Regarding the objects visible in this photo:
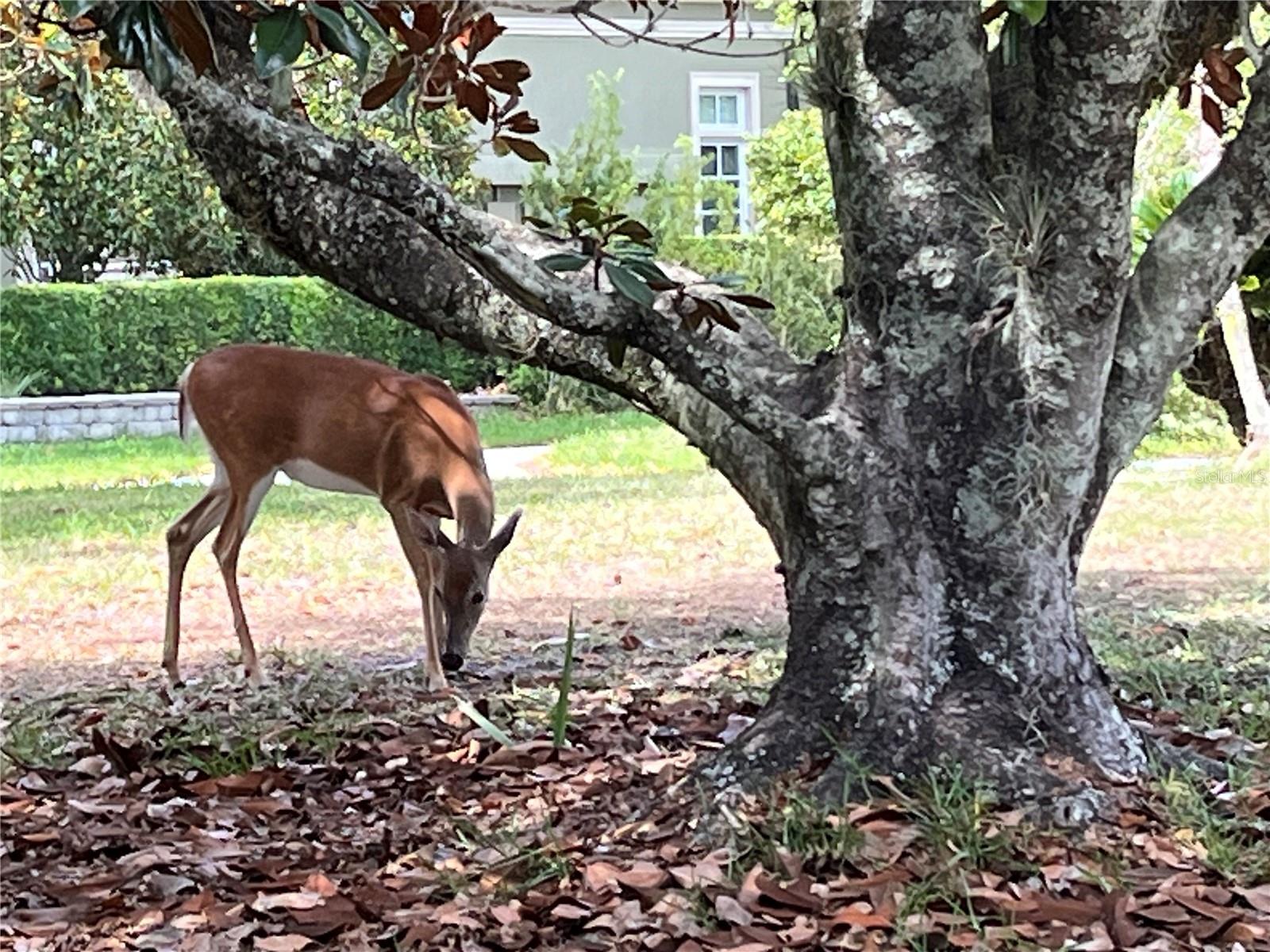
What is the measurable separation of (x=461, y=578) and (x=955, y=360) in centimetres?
250

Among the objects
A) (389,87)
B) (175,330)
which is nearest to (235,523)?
(389,87)

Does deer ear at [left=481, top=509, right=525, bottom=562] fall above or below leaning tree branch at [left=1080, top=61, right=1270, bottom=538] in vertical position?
below

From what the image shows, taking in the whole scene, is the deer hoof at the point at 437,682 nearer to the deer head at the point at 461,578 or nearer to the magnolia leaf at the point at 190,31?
the deer head at the point at 461,578

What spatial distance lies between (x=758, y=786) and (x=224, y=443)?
3.09 meters

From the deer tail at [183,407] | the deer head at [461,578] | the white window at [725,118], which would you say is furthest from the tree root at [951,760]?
the white window at [725,118]

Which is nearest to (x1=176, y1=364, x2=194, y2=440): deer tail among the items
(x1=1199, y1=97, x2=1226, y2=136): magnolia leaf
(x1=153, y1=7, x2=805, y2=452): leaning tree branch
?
(x1=153, y1=7, x2=805, y2=452): leaning tree branch

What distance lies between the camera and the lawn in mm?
2729

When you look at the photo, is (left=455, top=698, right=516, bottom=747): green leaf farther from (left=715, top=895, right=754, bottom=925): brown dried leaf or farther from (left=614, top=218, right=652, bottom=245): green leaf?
(left=614, top=218, right=652, bottom=245): green leaf

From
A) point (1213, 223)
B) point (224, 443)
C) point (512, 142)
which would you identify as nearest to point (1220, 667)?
point (1213, 223)

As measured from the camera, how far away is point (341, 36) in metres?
2.45

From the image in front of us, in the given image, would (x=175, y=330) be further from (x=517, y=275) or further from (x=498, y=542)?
(x=517, y=275)

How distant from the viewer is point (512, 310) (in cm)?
366

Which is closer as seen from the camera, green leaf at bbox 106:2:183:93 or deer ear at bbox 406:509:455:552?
green leaf at bbox 106:2:183:93

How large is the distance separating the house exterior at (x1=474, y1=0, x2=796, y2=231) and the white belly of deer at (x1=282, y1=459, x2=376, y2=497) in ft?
37.0
